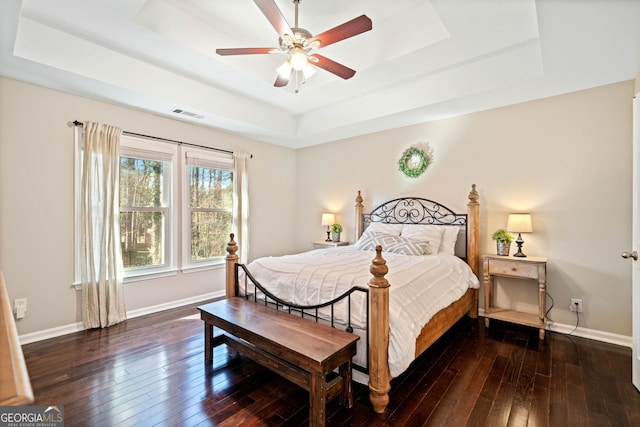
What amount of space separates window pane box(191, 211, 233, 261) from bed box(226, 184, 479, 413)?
5.26 ft

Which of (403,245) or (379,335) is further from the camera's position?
(403,245)

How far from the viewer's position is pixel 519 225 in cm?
318

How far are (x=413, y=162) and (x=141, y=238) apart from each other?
3.79m

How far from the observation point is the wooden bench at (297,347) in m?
1.71

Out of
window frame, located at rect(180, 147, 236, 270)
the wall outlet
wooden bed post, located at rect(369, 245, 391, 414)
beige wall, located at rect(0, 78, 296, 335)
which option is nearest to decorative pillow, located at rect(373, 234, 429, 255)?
wooden bed post, located at rect(369, 245, 391, 414)

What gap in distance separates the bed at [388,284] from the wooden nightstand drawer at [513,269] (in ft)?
0.82

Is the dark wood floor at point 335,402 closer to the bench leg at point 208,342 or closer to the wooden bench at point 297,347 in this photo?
the bench leg at point 208,342

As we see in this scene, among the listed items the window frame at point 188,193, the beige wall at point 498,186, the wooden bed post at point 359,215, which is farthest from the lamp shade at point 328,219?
the window frame at point 188,193

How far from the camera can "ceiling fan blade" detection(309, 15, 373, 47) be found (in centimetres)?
196

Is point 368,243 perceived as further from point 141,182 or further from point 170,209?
point 141,182

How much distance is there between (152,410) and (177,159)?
305cm

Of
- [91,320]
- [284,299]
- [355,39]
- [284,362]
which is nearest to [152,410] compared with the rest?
[284,362]

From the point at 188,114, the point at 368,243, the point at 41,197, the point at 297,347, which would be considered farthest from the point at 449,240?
the point at 41,197

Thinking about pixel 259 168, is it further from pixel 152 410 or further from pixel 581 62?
pixel 581 62
